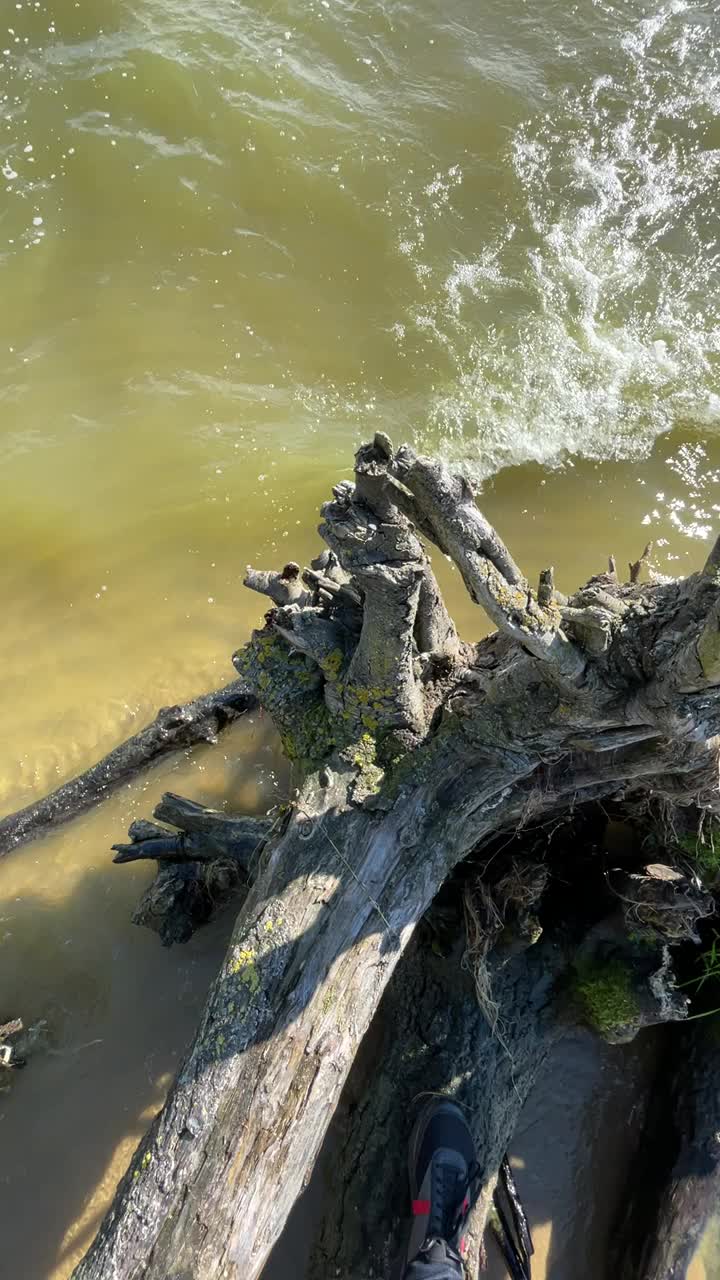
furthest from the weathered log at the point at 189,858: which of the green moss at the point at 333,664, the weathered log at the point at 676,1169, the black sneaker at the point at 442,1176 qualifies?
the weathered log at the point at 676,1169

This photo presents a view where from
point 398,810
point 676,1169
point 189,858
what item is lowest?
point 676,1169

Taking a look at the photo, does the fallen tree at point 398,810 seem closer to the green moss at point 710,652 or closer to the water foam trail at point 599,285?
the green moss at point 710,652

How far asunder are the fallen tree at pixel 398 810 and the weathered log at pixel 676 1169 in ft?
2.09

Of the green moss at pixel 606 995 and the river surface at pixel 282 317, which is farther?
the river surface at pixel 282 317

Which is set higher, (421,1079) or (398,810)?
(398,810)

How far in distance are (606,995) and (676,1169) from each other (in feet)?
3.34

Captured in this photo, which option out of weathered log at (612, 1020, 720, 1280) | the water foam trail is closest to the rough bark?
weathered log at (612, 1020, 720, 1280)

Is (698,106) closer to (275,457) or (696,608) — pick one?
(275,457)

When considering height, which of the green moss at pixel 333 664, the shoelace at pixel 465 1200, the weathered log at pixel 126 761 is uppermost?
the weathered log at pixel 126 761

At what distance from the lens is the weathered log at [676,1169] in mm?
3643

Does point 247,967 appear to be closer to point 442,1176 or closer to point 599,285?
point 442,1176

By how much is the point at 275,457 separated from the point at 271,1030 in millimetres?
4272

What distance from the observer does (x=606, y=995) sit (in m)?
3.64

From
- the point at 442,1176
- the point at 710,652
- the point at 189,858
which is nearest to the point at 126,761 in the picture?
the point at 189,858
